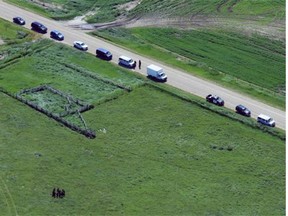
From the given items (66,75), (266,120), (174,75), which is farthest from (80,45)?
(266,120)

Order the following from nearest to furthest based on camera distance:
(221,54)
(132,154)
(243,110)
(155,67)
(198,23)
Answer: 1. (132,154)
2. (243,110)
3. (155,67)
4. (221,54)
5. (198,23)

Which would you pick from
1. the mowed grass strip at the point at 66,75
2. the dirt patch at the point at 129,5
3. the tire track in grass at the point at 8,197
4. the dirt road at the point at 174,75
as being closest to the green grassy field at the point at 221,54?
the dirt road at the point at 174,75

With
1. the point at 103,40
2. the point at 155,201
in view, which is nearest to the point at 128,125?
the point at 155,201

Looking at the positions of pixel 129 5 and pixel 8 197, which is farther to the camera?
pixel 129 5

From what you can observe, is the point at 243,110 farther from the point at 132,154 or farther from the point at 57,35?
the point at 57,35

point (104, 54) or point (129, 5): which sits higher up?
point (129, 5)

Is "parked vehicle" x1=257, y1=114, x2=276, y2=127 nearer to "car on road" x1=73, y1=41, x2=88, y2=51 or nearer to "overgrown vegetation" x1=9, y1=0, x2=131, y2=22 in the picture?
"car on road" x1=73, y1=41, x2=88, y2=51

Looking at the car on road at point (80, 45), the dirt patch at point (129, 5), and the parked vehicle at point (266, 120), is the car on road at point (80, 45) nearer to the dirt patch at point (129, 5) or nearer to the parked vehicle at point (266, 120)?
the dirt patch at point (129, 5)

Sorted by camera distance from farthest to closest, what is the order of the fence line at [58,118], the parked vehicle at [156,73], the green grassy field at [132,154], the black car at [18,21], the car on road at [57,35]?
the black car at [18,21] < the car on road at [57,35] < the parked vehicle at [156,73] < the fence line at [58,118] < the green grassy field at [132,154]
